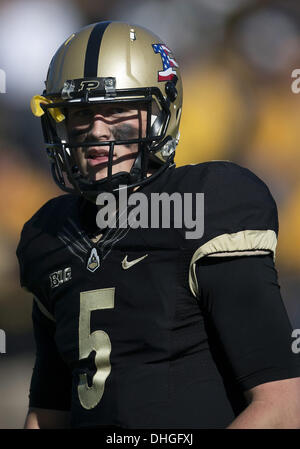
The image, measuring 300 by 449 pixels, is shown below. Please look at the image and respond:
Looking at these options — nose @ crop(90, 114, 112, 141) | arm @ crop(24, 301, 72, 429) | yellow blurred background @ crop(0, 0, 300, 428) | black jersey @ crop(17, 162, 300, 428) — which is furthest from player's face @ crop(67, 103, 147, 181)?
yellow blurred background @ crop(0, 0, 300, 428)

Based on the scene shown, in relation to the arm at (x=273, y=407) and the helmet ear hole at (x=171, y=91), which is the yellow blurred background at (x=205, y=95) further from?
the arm at (x=273, y=407)

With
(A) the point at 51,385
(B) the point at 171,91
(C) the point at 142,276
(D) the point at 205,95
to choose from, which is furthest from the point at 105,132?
(D) the point at 205,95

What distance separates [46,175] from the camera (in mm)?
3469

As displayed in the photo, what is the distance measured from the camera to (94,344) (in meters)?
1.15

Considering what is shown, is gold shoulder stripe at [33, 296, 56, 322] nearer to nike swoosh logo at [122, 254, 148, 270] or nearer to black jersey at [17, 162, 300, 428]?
black jersey at [17, 162, 300, 428]

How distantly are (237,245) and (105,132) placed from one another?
37 cm

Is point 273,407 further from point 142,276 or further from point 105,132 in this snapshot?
point 105,132

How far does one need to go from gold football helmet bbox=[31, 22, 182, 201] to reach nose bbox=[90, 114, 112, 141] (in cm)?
4

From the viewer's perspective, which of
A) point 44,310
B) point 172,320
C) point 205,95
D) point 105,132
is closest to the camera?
point 172,320

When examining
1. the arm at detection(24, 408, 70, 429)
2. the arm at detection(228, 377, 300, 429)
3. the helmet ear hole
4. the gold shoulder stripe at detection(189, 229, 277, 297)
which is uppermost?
the helmet ear hole

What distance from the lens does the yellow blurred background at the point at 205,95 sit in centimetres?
337

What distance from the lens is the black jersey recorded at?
1.06 metres

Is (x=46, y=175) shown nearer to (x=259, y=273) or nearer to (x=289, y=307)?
(x=289, y=307)

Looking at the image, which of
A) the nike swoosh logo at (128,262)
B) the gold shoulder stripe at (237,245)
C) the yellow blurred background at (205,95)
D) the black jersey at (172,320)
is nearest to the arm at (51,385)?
the black jersey at (172,320)
